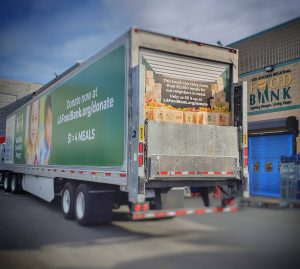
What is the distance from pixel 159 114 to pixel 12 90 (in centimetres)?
5215

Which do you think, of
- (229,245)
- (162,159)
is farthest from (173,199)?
(229,245)

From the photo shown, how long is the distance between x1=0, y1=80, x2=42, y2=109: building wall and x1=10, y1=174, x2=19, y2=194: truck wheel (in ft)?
128

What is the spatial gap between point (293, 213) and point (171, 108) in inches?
242

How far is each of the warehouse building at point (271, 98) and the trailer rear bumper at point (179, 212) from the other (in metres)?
9.31

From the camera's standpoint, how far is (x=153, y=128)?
7.11m

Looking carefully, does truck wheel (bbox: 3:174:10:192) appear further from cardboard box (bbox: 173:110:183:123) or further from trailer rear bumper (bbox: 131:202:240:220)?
trailer rear bumper (bbox: 131:202:240:220)

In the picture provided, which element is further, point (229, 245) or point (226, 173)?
point (226, 173)

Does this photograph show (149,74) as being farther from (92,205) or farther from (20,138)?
(20,138)

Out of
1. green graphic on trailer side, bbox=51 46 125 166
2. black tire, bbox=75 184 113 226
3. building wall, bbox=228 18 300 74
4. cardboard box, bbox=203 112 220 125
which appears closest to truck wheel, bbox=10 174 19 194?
green graphic on trailer side, bbox=51 46 125 166

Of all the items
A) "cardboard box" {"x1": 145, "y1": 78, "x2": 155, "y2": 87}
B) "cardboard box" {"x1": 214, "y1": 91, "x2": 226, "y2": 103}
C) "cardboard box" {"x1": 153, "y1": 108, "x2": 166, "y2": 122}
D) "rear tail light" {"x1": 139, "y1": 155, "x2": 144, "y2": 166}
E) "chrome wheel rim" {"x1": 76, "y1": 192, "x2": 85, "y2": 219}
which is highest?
"cardboard box" {"x1": 145, "y1": 78, "x2": 155, "y2": 87}

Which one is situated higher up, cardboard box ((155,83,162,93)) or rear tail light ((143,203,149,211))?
cardboard box ((155,83,162,93))

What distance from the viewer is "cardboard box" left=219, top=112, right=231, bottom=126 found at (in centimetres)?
843

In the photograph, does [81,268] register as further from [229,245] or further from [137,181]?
[229,245]

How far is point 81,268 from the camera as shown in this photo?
555cm
